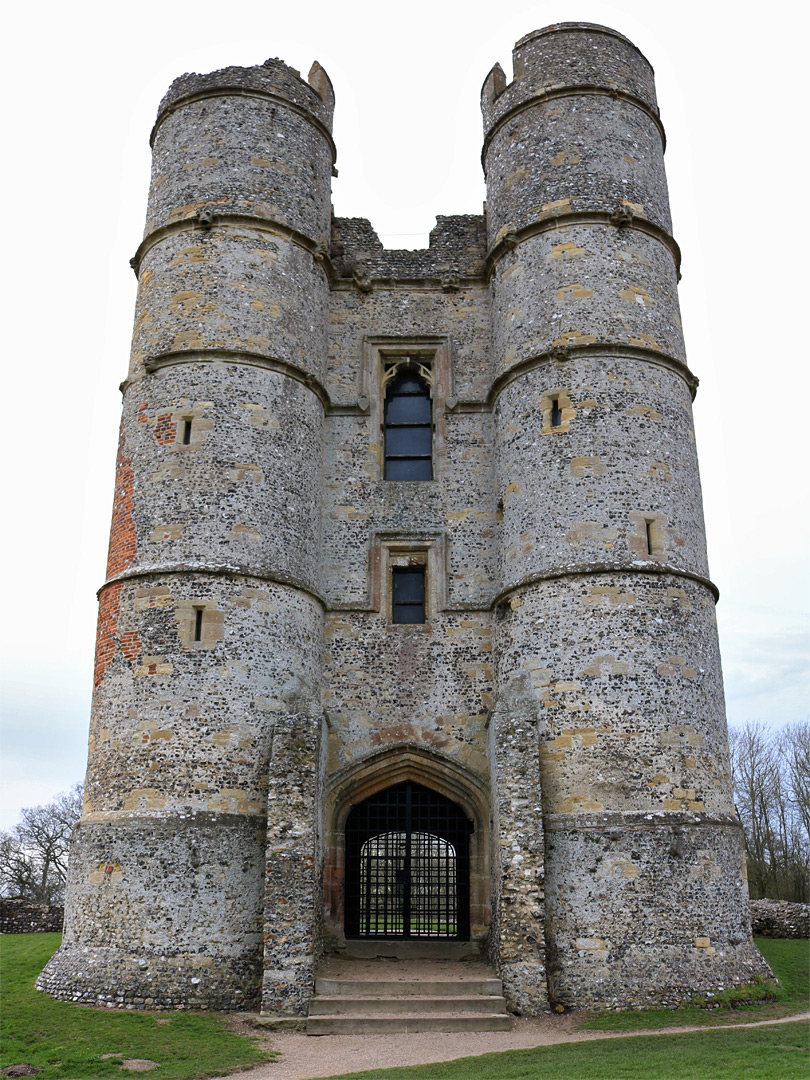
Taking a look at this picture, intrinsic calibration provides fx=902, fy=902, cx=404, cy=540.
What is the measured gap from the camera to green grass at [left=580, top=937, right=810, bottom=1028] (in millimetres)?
11289

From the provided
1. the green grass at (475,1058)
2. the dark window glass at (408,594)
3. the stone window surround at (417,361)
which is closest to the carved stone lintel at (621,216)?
the stone window surround at (417,361)

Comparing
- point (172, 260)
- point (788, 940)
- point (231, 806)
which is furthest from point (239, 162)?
point (788, 940)

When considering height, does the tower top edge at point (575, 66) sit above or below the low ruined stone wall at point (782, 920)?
above

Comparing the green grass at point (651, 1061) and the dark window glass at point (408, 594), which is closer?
the green grass at point (651, 1061)

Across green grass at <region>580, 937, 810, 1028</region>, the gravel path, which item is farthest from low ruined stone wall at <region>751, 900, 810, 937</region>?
the gravel path

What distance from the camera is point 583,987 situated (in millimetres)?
12078

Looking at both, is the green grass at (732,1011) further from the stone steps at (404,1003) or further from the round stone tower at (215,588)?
the round stone tower at (215,588)

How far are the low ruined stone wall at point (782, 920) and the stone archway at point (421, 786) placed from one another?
23.2ft

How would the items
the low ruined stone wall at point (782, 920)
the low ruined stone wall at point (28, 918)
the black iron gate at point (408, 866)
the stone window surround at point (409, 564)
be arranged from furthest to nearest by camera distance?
the low ruined stone wall at point (28, 918)
the low ruined stone wall at point (782, 920)
the stone window surround at point (409, 564)
the black iron gate at point (408, 866)

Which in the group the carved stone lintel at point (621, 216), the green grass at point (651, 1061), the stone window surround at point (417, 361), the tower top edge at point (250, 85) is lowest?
the green grass at point (651, 1061)

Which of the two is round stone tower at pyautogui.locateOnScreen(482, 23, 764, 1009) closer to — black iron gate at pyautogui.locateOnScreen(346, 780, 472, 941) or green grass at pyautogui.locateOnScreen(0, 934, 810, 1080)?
green grass at pyautogui.locateOnScreen(0, 934, 810, 1080)

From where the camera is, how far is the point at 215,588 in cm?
1405

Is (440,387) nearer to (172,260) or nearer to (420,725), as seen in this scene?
(172,260)

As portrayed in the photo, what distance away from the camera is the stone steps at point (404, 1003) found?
11.5 m
